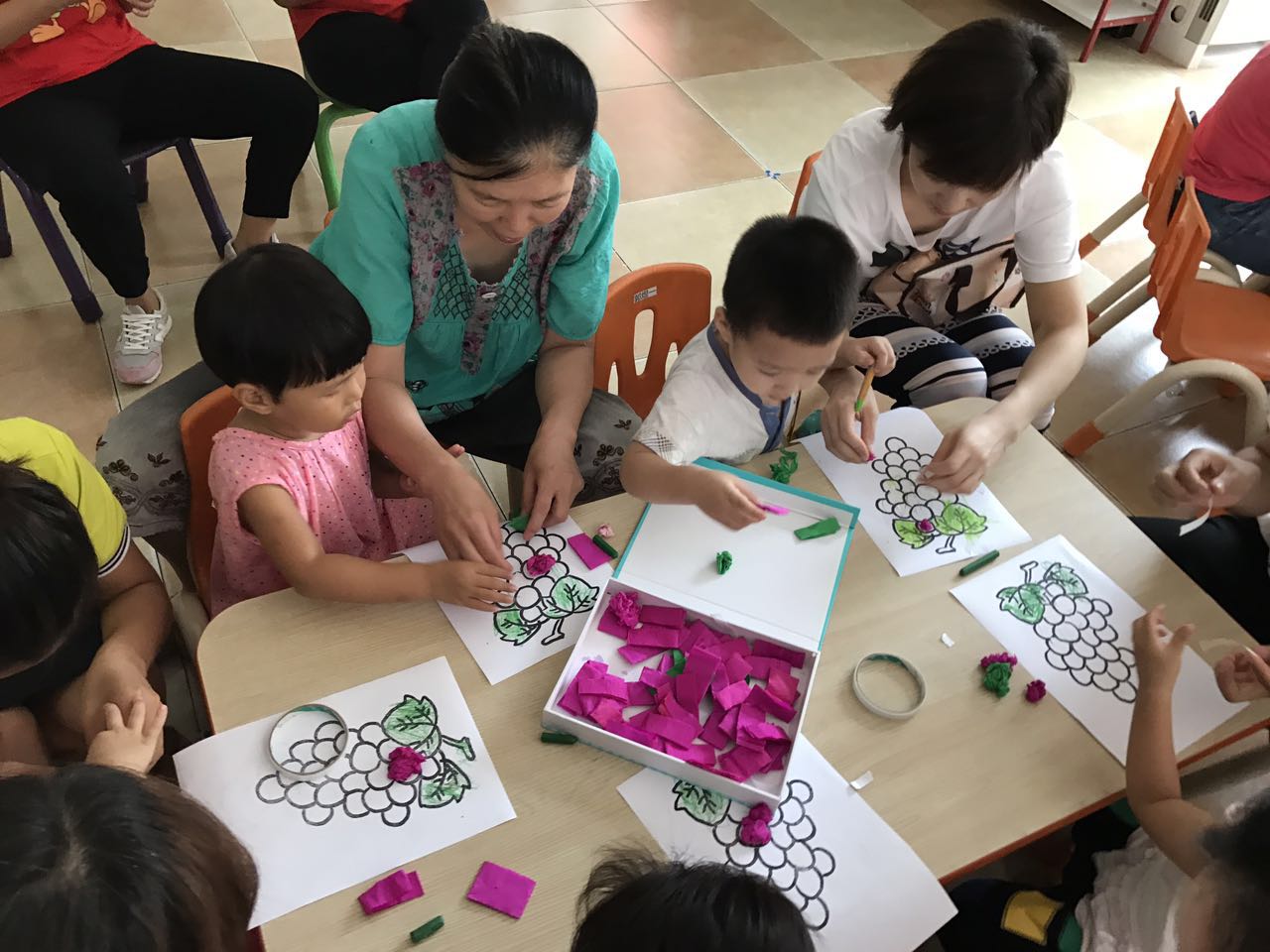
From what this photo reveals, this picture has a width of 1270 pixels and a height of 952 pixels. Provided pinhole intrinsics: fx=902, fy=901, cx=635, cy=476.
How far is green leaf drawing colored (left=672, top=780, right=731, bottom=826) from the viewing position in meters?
0.83

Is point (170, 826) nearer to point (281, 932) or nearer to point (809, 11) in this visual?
point (281, 932)

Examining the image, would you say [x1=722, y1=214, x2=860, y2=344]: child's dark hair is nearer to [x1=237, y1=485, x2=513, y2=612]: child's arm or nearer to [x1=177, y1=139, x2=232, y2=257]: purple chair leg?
[x1=237, y1=485, x2=513, y2=612]: child's arm

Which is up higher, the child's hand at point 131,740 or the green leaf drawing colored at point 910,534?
the green leaf drawing colored at point 910,534

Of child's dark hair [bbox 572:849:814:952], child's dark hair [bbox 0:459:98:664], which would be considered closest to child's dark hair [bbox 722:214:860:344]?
child's dark hair [bbox 572:849:814:952]

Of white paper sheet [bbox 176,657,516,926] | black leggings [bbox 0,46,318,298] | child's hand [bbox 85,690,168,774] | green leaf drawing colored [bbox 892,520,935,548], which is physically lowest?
black leggings [bbox 0,46,318,298]

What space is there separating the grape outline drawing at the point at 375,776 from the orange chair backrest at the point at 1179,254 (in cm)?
166

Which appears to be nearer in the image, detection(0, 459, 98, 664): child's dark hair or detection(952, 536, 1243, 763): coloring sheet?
detection(0, 459, 98, 664): child's dark hair

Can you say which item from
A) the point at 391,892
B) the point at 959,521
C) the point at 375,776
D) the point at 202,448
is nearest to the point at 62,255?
the point at 202,448

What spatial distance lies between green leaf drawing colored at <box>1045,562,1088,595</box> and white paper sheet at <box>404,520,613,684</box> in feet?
1.74

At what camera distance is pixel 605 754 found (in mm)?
867

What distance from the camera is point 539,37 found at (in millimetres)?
1015

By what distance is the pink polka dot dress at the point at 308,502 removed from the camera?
3.43ft

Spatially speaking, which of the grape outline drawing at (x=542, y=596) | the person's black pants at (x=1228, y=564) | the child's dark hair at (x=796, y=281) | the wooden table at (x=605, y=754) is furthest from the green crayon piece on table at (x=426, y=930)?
the person's black pants at (x=1228, y=564)

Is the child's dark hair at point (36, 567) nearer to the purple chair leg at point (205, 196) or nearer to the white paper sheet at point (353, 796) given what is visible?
the white paper sheet at point (353, 796)
